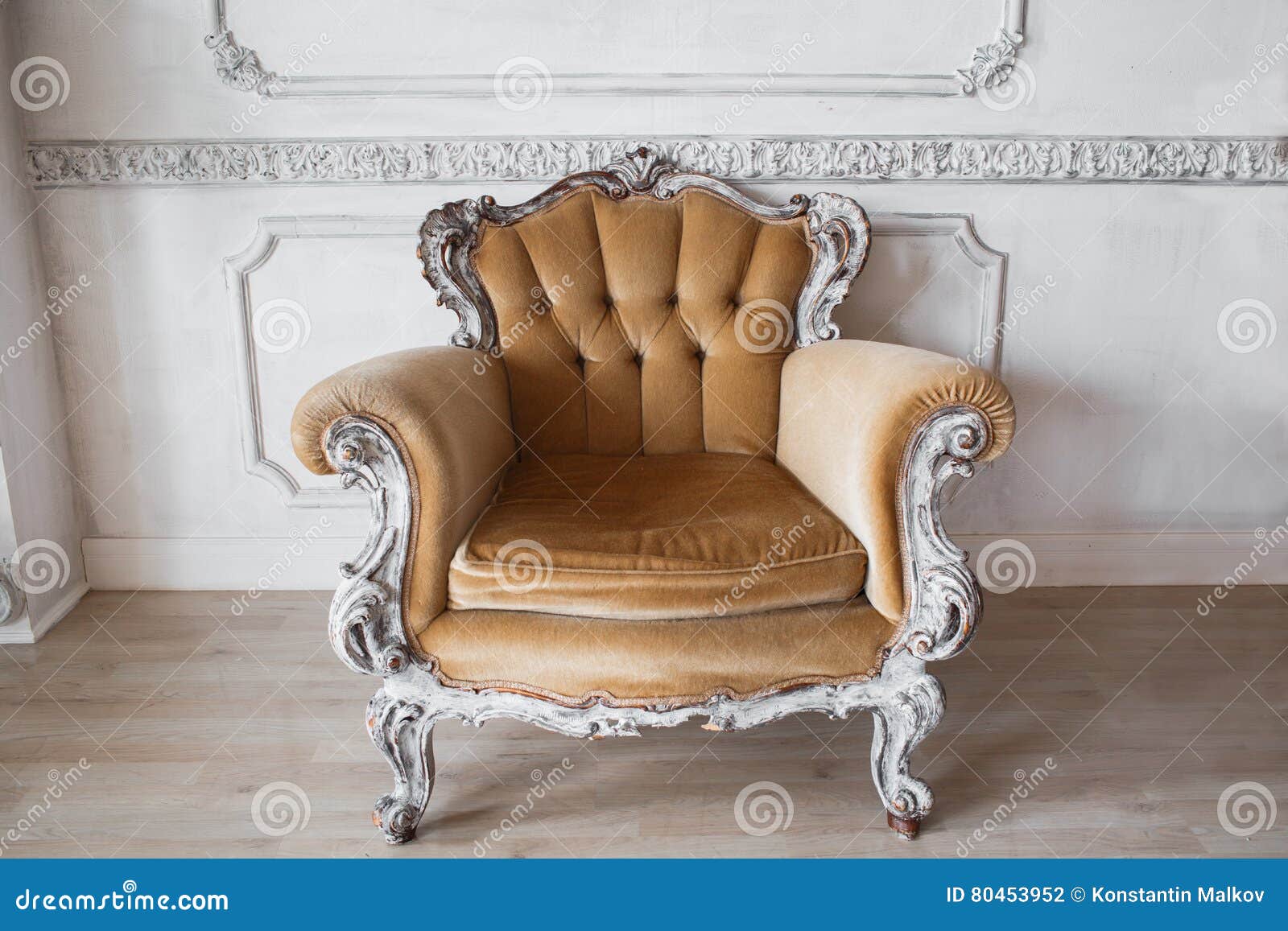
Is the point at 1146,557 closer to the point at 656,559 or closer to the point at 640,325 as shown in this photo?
the point at 640,325

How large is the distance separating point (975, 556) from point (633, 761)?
1147 mm

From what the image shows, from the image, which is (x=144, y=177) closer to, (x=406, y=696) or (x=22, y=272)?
(x=22, y=272)

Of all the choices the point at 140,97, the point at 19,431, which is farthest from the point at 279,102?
the point at 19,431

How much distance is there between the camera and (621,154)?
199cm

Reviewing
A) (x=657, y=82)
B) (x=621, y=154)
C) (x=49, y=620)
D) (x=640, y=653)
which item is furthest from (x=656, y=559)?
(x=49, y=620)

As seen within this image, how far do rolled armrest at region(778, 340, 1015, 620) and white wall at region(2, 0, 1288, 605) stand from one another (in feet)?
2.36

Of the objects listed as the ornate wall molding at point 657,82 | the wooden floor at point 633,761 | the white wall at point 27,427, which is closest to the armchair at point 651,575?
the wooden floor at point 633,761

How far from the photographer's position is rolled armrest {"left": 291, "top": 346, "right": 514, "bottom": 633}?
3.94ft

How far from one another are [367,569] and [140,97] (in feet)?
4.74

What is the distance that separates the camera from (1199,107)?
6.64 feet

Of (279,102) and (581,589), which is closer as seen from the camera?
(581,589)

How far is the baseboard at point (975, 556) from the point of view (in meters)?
2.22

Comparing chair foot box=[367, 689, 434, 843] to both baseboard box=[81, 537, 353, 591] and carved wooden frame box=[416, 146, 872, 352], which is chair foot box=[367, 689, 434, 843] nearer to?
carved wooden frame box=[416, 146, 872, 352]

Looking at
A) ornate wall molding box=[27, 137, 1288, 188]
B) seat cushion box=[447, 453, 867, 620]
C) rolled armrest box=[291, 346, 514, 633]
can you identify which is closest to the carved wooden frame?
ornate wall molding box=[27, 137, 1288, 188]
